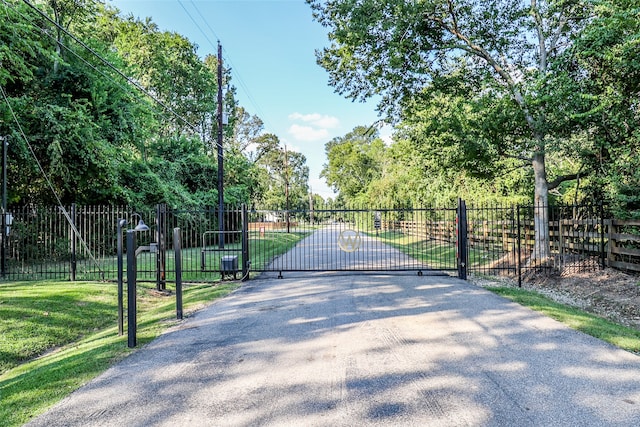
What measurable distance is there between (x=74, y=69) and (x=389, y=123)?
40.6 feet

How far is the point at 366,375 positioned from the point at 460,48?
10924mm

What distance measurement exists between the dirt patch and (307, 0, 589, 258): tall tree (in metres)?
1.87

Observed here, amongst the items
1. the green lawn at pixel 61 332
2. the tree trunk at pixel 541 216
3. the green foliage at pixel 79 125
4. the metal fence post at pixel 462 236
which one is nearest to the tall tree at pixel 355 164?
the green foliage at pixel 79 125

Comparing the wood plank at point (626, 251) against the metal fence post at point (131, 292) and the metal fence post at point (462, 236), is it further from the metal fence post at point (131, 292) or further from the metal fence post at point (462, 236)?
the metal fence post at point (131, 292)

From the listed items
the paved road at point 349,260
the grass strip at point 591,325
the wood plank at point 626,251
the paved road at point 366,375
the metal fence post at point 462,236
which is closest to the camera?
the paved road at point 366,375

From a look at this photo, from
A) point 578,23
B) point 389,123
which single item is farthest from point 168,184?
point 578,23

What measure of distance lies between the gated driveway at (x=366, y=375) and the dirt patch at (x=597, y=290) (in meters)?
1.96

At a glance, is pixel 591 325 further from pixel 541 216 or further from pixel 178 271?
pixel 541 216

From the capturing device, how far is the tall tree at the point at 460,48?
1032 cm

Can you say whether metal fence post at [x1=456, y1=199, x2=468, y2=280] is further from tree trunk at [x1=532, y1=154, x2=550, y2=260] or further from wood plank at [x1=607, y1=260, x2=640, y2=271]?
wood plank at [x1=607, y1=260, x2=640, y2=271]

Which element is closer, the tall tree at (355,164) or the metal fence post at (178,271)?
the metal fence post at (178,271)

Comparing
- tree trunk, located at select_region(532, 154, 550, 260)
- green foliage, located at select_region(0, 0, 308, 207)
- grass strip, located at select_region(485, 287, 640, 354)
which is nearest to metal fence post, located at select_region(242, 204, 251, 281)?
green foliage, located at select_region(0, 0, 308, 207)

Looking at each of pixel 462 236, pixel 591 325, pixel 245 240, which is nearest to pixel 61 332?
pixel 245 240

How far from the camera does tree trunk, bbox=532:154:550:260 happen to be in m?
10.8
